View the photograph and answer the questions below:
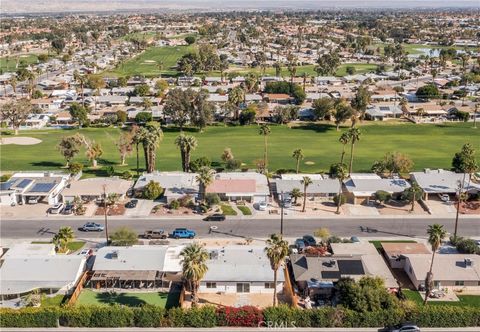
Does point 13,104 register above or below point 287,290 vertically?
above

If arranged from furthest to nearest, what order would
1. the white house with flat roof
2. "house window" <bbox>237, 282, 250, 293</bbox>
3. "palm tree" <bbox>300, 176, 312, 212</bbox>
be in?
"palm tree" <bbox>300, 176, 312, 212</bbox> → "house window" <bbox>237, 282, 250, 293</bbox> → the white house with flat roof

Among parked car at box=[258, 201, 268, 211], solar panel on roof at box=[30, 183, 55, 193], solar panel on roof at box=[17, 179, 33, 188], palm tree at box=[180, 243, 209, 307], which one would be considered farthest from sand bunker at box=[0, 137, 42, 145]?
palm tree at box=[180, 243, 209, 307]

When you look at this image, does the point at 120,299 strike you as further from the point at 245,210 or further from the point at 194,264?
the point at 245,210

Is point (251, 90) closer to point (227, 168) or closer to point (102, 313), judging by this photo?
point (227, 168)

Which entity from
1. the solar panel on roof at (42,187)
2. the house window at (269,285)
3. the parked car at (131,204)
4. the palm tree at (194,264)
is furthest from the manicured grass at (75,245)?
the house window at (269,285)

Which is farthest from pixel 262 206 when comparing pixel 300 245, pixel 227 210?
pixel 300 245

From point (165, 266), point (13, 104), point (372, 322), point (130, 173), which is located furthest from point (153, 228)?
point (13, 104)

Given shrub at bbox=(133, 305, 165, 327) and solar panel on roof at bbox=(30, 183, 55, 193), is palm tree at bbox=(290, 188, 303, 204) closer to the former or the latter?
shrub at bbox=(133, 305, 165, 327)
